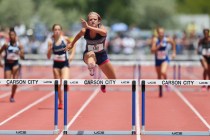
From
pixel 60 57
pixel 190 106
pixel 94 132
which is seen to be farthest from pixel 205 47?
pixel 94 132

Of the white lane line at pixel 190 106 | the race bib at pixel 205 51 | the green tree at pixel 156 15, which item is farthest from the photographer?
the green tree at pixel 156 15

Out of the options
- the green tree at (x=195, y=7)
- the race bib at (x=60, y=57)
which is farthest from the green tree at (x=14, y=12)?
the green tree at (x=195, y=7)

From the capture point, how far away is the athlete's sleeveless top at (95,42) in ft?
42.0

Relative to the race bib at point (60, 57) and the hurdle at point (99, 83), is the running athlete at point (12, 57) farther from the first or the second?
the hurdle at point (99, 83)

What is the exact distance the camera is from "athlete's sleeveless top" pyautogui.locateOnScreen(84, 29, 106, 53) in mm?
12797

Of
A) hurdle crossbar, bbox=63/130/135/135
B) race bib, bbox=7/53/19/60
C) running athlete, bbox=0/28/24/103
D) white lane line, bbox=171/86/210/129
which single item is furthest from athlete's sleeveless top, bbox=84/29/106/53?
race bib, bbox=7/53/19/60

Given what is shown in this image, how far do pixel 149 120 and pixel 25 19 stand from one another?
2914 centimetres

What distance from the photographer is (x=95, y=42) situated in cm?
1288

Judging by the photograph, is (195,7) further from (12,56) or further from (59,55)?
(59,55)

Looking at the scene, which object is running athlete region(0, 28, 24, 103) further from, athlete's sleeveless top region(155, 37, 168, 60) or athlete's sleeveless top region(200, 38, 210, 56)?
athlete's sleeveless top region(200, 38, 210, 56)

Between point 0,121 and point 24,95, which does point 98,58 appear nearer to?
point 0,121

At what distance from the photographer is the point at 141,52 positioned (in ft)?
146

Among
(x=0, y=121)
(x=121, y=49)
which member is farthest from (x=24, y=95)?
(x=121, y=49)

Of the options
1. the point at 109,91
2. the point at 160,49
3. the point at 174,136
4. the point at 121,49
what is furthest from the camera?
the point at 121,49
